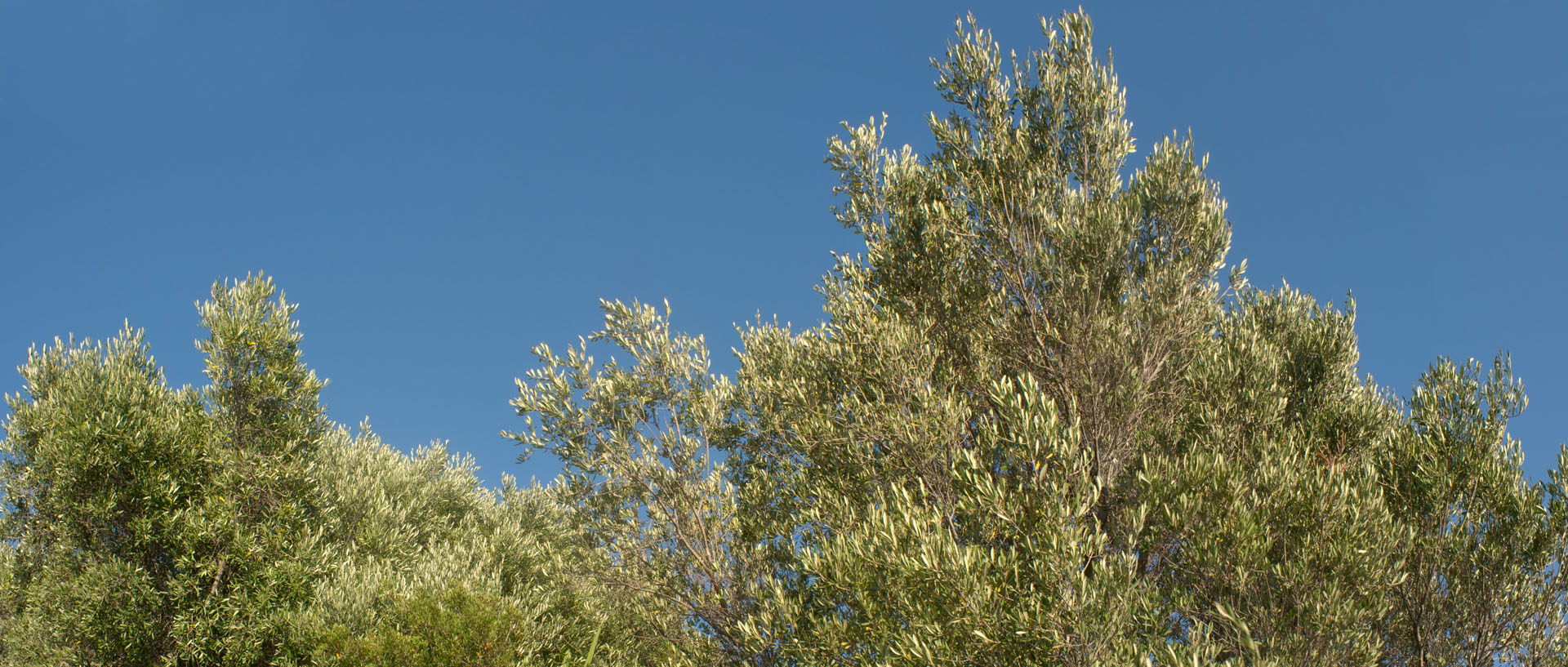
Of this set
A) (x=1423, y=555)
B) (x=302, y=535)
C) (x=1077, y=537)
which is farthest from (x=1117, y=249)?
(x=302, y=535)

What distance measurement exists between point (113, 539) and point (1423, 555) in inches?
978

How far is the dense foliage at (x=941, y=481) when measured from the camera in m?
11.2

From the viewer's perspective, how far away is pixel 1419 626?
506 inches

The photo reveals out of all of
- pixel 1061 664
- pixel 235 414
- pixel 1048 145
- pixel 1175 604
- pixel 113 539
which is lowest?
pixel 1061 664

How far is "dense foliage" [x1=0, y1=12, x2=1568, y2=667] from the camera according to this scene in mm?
11234

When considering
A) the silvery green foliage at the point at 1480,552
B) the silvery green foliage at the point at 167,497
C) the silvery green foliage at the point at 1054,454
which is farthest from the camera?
the silvery green foliage at the point at 167,497

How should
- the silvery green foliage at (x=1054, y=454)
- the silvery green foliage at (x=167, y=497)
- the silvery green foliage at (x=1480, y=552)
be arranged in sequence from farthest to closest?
1. the silvery green foliage at (x=167, y=497)
2. the silvery green foliage at (x=1480, y=552)
3. the silvery green foliage at (x=1054, y=454)

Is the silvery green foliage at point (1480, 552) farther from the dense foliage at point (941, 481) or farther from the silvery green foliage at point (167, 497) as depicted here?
the silvery green foliage at point (167, 497)

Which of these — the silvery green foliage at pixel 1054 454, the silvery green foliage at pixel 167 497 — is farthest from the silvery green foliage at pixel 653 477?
the silvery green foliage at pixel 167 497

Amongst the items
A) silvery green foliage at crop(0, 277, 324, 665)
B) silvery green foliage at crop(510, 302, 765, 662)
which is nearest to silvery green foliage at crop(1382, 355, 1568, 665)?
silvery green foliage at crop(510, 302, 765, 662)

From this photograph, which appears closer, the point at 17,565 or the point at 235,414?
the point at 235,414

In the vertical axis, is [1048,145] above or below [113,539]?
above

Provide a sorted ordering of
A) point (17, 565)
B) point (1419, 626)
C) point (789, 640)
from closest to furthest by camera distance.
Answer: point (1419, 626) < point (789, 640) < point (17, 565)

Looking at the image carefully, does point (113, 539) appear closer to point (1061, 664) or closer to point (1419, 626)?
point (1061, 664)
